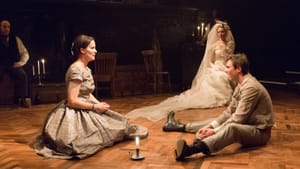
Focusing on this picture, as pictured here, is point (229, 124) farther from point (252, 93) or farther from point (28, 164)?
point (28, 164)

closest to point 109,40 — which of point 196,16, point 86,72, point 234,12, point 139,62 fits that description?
point 139,62

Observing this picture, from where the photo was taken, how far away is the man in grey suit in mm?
3152

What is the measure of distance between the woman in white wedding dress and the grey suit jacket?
1.77 meters

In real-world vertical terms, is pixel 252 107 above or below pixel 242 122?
above

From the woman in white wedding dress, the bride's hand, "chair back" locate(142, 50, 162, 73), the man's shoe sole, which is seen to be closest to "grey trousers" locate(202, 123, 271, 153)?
the man's shoe sole

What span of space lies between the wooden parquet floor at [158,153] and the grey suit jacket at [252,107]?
27 centimetres

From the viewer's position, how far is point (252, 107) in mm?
3299

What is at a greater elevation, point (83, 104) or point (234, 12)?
point (234, 12)

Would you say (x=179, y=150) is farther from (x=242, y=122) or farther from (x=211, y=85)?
(x=211, y=85)

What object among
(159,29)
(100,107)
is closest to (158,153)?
(100,107)

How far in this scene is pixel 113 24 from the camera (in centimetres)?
720

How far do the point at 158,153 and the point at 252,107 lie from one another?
909 millimetres

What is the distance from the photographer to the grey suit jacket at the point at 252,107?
10.8 feet

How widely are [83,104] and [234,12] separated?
561 cm
